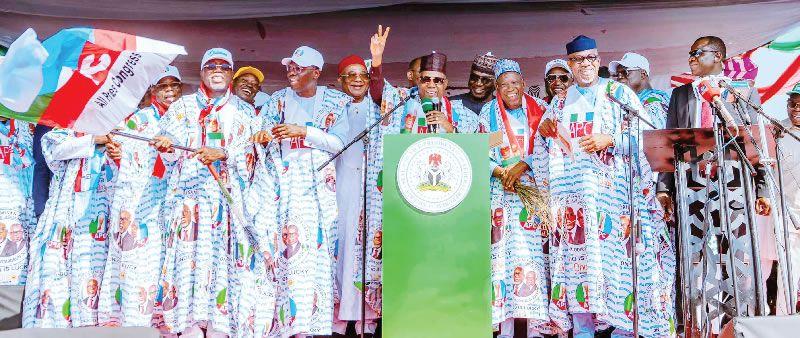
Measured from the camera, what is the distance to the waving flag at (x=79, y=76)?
4836mm

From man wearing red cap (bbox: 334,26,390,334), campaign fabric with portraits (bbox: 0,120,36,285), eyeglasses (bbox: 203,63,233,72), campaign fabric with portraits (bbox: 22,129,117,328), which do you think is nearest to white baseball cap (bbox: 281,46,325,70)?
man wearing red cap (bbox: 334,26,390,334)

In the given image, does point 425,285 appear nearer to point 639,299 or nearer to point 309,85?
point 639,299

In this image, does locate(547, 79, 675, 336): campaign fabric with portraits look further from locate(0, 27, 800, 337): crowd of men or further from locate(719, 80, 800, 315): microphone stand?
locate(719, 80, 800, 315): microphone stand

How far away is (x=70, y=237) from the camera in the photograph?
5980 millimetres

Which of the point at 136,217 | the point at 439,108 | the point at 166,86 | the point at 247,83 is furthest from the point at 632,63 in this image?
the point at 136,217

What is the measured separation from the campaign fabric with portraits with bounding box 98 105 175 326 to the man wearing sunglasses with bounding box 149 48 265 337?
0.41 feet

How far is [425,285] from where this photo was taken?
15.7 ft

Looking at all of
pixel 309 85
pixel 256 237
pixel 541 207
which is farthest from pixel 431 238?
pixel 309 85

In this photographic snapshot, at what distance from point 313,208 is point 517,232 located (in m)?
1.32

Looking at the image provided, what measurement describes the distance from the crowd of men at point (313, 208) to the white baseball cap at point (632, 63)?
48cm

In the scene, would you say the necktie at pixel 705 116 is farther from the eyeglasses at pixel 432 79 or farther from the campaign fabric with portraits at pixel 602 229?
the eyeglasses at pixel 432 79

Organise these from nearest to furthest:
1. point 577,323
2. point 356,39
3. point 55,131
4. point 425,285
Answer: point 425,285
point 577,323
point 55,131
point 356,39

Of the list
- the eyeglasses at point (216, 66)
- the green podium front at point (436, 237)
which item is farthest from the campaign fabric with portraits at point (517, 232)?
the eyeglasses at point (216, 66)

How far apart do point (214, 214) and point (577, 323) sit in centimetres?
Answer: 237
